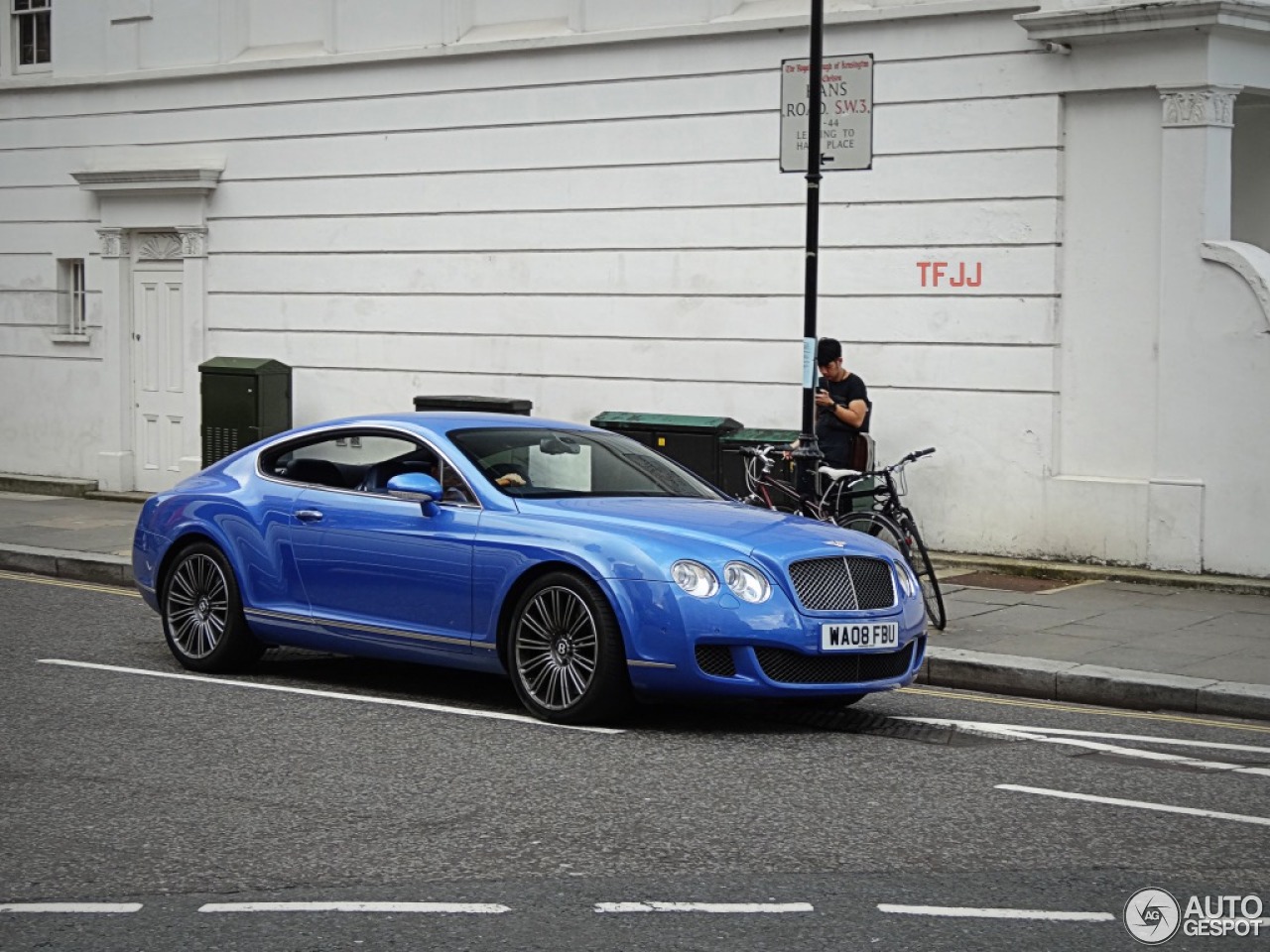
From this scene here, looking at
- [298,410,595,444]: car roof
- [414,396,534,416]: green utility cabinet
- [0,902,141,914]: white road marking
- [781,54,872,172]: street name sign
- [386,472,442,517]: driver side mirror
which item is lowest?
[0,902,141,914]: white road marking

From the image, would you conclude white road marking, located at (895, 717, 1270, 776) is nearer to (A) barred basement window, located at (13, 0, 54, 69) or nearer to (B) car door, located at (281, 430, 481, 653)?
(B) car door, located at (281, 430, 481, 653)

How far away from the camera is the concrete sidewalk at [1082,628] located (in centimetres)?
1044

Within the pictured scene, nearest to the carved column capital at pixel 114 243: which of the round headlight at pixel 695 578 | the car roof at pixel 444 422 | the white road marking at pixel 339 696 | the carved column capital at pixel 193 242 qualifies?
the carved column capital at pixel 193 242

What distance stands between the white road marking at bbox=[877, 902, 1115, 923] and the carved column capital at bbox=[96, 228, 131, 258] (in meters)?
17.4

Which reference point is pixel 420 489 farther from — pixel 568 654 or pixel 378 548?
pixel 568 654

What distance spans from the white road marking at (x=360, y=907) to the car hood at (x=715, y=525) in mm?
3080

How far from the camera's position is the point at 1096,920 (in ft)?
18.7

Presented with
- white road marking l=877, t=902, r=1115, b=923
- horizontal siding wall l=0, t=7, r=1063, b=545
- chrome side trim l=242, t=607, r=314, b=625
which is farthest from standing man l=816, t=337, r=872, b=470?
white road marking l=877, t=902, r=1115, b=923

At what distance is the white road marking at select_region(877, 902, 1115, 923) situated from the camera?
18.8 ft

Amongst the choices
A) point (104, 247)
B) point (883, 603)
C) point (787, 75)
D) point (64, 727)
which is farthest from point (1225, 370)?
point (104, 247)

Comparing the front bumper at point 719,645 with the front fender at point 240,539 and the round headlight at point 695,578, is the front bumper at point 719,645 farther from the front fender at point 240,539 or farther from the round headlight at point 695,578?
the front fender at point 240,539

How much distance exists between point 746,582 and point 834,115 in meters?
6.18

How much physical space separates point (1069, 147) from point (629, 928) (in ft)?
35.8

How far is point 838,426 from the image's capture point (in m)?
14.4
